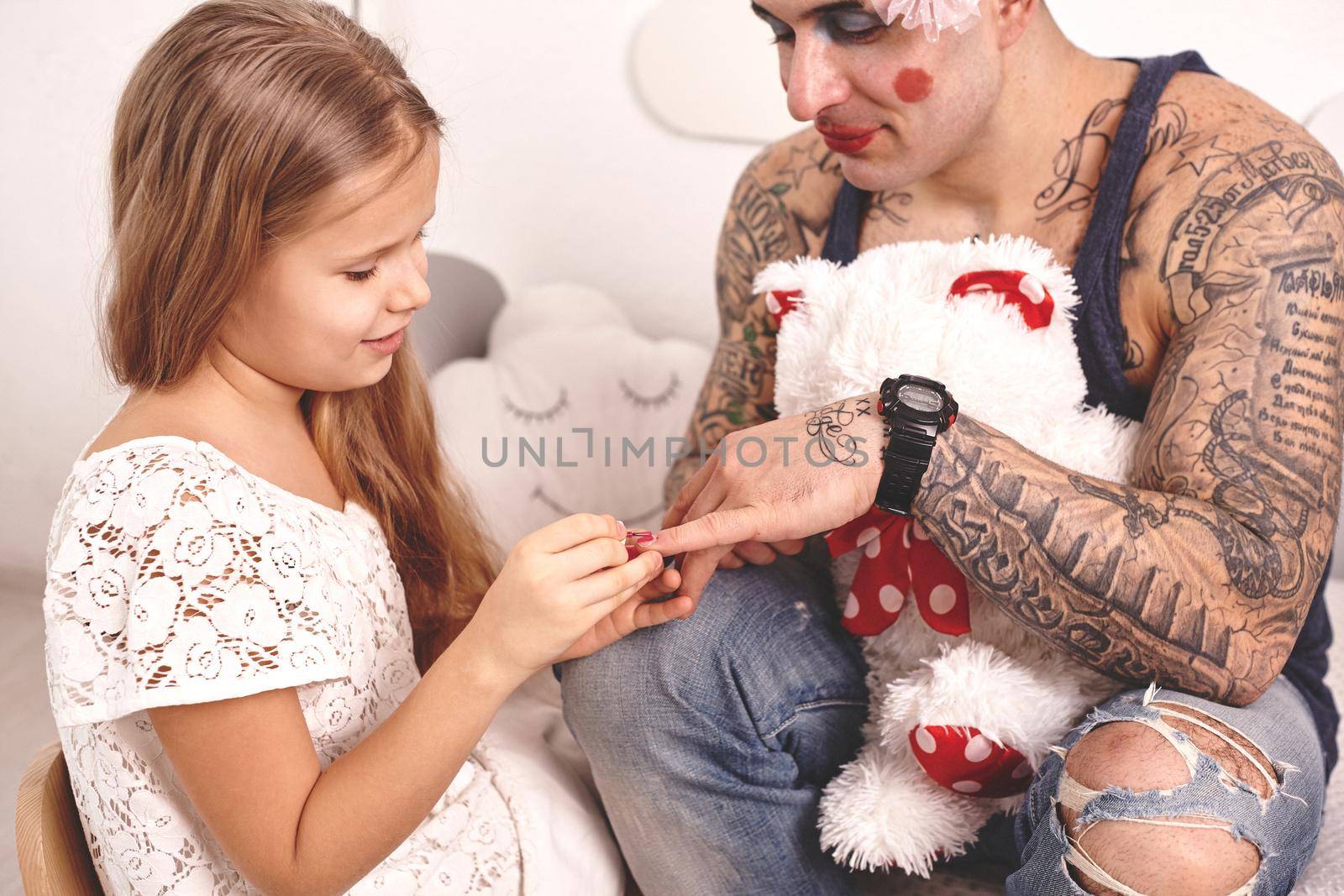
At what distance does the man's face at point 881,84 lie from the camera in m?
1.09

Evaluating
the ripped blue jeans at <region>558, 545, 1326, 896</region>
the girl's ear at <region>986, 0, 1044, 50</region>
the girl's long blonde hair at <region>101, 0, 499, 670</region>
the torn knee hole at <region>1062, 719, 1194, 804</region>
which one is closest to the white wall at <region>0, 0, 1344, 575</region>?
the girl's long blonde hair at <region>101, 0, 499, 670</region>

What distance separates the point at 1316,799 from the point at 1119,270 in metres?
0.54

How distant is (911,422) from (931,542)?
0.16 metres

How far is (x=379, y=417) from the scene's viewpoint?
1.16m

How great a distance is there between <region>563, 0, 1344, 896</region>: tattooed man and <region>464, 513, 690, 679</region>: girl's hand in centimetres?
8

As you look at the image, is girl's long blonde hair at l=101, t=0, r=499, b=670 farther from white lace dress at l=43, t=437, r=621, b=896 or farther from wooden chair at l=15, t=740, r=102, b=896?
wooden chair at l=15, t=740, r=102, b=896

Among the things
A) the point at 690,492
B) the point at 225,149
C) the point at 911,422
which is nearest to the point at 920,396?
the point at 911,422

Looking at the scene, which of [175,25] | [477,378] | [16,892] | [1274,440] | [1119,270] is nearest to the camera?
[175,25]

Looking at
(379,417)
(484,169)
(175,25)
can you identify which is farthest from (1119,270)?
(484,169)

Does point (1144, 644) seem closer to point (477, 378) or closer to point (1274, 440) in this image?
point (1274, 440)

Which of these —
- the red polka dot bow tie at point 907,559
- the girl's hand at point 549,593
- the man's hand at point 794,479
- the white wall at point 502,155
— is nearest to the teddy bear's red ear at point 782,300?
the red polka dot bow tie at point 907,559

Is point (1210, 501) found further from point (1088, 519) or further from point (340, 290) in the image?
point (340, 290)

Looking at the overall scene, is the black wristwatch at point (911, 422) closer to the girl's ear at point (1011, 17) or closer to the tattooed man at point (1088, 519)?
the tattooed man at point (1088, 519)

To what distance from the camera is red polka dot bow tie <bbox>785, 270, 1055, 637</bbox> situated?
0.99m
